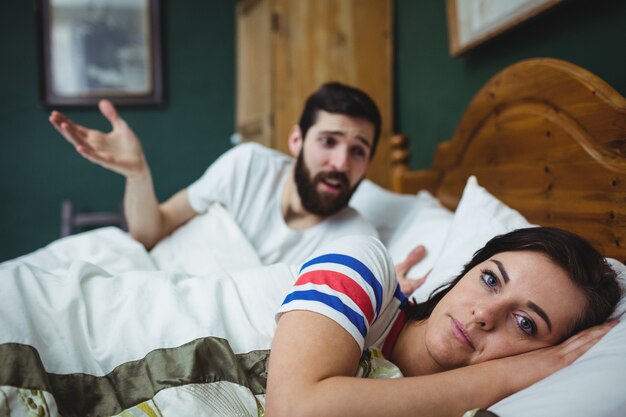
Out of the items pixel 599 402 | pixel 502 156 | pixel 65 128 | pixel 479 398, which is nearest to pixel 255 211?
pixel 65 128

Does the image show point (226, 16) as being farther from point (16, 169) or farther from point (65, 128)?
point (65, 128)

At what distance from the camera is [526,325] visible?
29.0 inches

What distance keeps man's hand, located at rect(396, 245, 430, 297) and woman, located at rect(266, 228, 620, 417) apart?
0.33 metres

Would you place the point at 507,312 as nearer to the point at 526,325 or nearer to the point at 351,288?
the point at 526,325

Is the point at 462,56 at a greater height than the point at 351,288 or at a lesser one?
greater

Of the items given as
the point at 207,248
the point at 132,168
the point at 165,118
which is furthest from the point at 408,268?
the point at 165,118

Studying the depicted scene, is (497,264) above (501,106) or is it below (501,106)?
below

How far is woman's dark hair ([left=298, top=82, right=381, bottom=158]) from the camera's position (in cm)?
156

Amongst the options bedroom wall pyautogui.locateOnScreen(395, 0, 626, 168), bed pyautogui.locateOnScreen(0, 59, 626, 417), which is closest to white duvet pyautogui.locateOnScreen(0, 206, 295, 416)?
Result: bed pyautogui.locateOnScreen(0, 59, 626, 417)

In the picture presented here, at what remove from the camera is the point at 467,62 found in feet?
6.24

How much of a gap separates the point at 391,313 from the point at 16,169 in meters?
3.24

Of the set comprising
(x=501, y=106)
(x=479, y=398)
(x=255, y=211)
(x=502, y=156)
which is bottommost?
(x=479, y=398)

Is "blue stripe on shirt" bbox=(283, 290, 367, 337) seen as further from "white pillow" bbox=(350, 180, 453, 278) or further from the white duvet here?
"white pillow" bbox=(350, 180, 453, 278)

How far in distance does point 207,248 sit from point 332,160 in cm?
50
